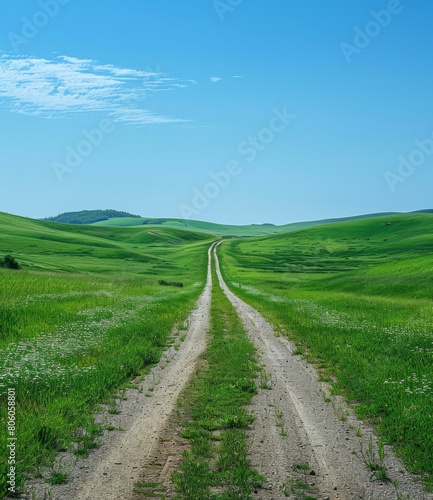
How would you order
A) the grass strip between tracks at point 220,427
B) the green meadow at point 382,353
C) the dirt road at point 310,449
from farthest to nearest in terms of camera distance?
the green meadow at point 382,353 < the grass strip between tracks at point 220,427 < the dirt road at point 310,449

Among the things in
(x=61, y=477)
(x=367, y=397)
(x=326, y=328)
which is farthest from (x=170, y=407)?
(x=326, y=328)

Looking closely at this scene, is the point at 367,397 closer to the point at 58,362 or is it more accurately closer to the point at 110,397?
the point at 110,397

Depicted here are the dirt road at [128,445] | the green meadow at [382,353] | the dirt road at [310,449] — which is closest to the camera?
the dirt road at [128,445]

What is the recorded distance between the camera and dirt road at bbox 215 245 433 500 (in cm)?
831

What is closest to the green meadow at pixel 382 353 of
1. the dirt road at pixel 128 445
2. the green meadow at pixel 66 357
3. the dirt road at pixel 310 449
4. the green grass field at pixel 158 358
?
the green grass field at pixel 158 358

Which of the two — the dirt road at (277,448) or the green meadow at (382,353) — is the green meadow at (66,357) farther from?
the green meadow at (382,353)

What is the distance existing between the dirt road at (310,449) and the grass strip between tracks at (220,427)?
0.34 m

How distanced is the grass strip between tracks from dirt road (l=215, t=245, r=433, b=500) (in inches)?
13.5

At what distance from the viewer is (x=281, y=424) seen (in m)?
11.5

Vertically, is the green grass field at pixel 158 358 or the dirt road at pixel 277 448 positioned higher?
the green grass field at pixel 158 358

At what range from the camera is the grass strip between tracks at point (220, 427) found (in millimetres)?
8422

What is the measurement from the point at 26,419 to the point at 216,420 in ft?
14.1

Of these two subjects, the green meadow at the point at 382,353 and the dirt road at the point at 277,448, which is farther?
the green meadow at the point at 382,353

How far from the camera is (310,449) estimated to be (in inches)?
395
